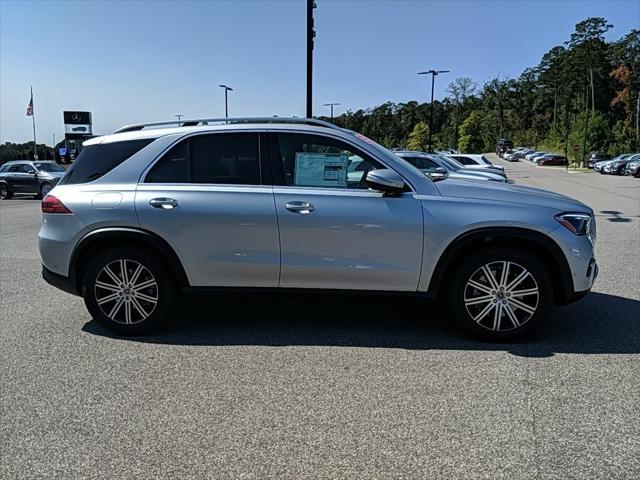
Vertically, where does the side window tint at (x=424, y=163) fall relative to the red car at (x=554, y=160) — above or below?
below

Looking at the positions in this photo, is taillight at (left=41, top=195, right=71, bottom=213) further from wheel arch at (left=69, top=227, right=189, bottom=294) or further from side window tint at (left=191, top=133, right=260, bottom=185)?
side window tint at (left=191, top=133, right=260, bottom=185)

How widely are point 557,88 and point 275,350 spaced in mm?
114466

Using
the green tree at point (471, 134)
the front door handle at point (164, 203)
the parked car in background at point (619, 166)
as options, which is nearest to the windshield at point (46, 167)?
the front door handle at point (164, 203)

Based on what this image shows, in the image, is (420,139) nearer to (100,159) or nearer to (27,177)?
(27,177)

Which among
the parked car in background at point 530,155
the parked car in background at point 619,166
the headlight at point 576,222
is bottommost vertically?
the headlight at point 576,222

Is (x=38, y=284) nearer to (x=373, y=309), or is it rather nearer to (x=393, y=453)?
(x=373, y=309)

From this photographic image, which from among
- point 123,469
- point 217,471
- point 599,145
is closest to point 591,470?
point 217,471

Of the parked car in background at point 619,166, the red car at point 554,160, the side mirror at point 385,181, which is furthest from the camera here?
the red car at point 554,160

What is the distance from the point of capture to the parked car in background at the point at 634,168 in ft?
129

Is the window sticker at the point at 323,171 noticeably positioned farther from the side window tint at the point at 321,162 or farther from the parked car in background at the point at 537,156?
the parked car in background at the point at 537,156

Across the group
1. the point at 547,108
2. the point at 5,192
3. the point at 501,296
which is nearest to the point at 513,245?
the point at 501,296

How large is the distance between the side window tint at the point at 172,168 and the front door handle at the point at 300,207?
3.10ft

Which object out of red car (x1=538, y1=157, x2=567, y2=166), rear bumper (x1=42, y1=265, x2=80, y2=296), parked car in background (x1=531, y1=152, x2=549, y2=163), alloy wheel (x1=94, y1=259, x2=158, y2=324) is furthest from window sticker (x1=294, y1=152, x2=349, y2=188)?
parked car in background (x1=531, y1=152, x2=549, y2=163)

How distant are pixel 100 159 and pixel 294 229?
1.90 metres
